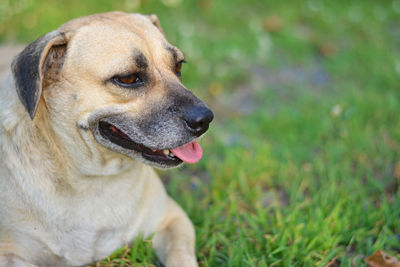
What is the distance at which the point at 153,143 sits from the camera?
7.59 ft

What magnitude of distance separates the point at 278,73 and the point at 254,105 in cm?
95

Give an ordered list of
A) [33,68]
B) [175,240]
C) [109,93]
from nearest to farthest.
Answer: [33,68]
[109,93]
[175,240]

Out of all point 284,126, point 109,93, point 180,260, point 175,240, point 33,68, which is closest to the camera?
point 33,68

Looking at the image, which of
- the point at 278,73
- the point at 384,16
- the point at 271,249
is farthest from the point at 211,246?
the point at 384,16

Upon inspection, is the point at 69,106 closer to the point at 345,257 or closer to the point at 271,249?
the point at 271,249

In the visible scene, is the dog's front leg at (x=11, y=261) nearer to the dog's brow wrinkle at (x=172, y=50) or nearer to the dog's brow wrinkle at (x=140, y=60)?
the dog's brow wrinkle at (x=140, y=60)

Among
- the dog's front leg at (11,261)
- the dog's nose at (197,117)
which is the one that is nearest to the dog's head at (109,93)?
the dog's nose at (197,117)

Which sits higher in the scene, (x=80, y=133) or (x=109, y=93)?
(x=109, y=93)

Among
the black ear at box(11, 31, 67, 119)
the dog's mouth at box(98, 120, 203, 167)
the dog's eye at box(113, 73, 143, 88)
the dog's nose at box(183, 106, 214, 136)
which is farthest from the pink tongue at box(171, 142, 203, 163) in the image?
the black ear at box(11, 31, 67, 119)

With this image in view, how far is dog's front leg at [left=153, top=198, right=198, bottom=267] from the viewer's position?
238 centimetres

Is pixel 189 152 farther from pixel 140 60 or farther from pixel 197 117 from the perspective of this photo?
pixel 140 60

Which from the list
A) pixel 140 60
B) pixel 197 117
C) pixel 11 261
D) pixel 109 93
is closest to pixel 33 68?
pixel 109 93

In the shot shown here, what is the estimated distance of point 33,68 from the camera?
2.15 metres

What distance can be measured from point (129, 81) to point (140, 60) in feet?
0.44
